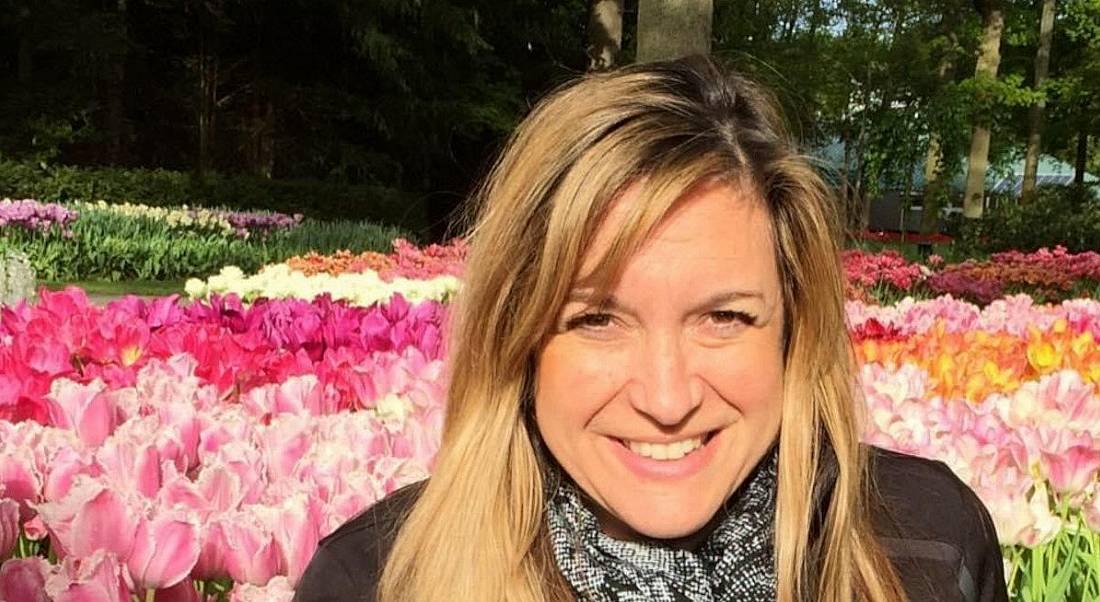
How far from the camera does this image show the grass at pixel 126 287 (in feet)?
41.2

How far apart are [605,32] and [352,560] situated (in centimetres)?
1642

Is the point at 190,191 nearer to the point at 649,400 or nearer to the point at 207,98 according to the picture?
the point at 207,98

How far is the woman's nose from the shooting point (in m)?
1.66

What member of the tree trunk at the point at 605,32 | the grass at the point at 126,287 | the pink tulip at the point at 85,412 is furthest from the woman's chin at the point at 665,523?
the tree trunk at the point at 605,32

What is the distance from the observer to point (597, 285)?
5.48ft

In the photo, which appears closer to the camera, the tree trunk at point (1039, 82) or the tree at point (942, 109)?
the tree at point (942, 109)

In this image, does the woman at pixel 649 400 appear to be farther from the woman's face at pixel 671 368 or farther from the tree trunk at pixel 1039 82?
the tree trunk at pixel 1039 82

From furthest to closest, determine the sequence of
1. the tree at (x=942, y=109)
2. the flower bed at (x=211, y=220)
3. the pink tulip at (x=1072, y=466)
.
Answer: the tree at (x=942, y=109), the flower bed at (x=211, y=220), the pink tulip at (x=1072, y=466)

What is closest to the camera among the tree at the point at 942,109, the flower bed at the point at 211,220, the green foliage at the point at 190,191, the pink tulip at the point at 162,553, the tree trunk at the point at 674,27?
the pink tulip at the point at 162,553

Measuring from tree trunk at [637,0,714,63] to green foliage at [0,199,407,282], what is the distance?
676 cm

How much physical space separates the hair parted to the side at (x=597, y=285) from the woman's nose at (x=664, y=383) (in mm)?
120

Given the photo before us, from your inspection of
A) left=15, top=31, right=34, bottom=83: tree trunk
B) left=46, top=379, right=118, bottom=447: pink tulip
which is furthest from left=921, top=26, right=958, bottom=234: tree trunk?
left=46, top=379, right=118, bottom=447: pink tulip

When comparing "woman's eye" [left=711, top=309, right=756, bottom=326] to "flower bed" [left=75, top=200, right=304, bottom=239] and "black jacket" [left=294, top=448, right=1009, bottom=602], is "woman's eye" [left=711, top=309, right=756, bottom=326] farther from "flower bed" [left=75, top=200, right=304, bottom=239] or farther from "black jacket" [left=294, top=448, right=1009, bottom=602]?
"flower bed" [left=75, top=200, right=304, bottom=239]

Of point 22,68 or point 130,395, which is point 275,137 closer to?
point 22,68
